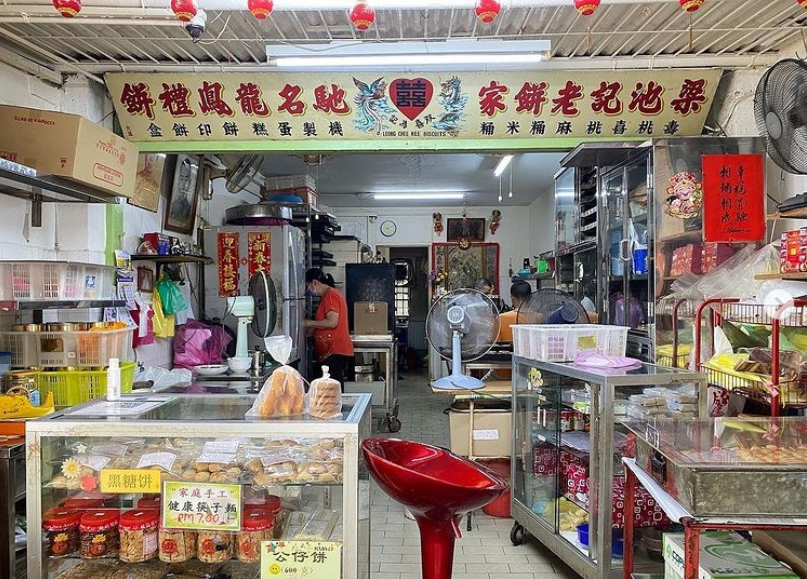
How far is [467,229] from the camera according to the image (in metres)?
→ 11.0

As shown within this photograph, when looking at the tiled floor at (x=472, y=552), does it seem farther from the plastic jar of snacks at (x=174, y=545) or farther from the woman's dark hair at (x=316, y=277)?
the woman's dark hair at (x=316, y=277)

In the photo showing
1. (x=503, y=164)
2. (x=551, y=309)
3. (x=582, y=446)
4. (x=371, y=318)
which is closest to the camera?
(x=582, y=446)

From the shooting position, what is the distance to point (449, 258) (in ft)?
35.9

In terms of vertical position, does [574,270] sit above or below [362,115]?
below

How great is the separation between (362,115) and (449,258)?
6.91 meters

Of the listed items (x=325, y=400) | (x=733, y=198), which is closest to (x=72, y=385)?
(x=325, y=400)

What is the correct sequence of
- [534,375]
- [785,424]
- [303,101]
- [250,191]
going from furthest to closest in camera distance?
[250,191] < [303,101] < [534,375] < [785,424]

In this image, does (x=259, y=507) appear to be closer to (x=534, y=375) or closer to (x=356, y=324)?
(x=534, y=375)

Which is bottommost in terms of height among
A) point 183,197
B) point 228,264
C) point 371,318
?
point 371,318

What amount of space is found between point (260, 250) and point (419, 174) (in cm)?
324

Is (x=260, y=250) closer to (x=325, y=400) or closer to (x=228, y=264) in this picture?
(x=228, y=264)

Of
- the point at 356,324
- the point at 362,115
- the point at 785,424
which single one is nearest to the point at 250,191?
the point at 356,324

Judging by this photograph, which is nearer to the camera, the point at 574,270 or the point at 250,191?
the point at 574,270

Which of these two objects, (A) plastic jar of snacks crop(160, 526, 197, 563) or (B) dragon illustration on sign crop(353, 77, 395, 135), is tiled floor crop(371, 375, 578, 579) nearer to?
(A) plastic jar of snacks crop(160, 526, 197, 563)
